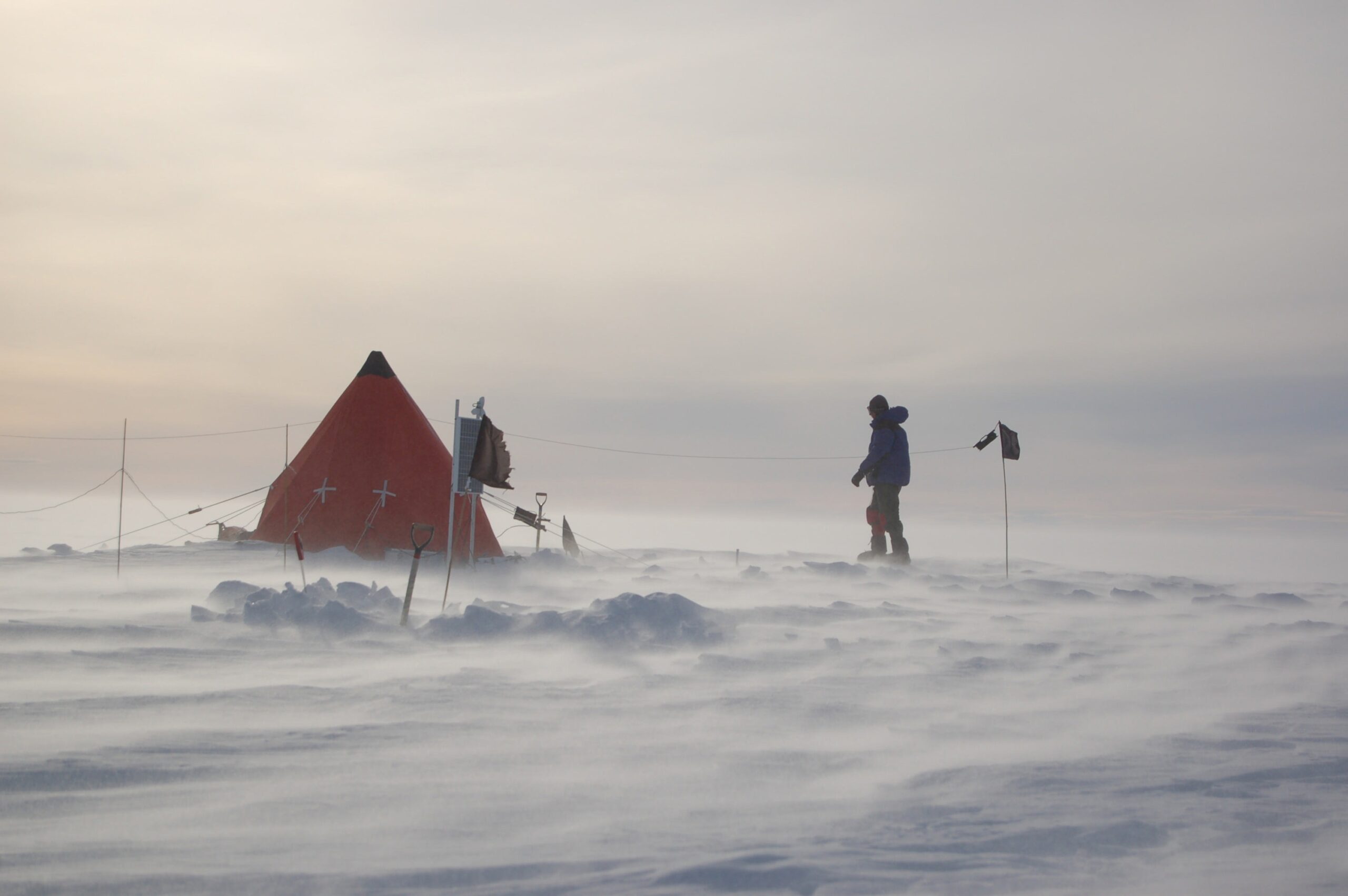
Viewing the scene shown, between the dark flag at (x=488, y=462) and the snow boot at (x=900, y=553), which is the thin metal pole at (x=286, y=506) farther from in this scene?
the snow boot at (x=900, y=553)

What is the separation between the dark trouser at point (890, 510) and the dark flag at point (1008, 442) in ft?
4.32

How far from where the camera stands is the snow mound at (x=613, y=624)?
6152 millimetres

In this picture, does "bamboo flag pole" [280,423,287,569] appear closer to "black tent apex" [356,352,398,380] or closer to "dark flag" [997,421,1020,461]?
"black tent apex" [356,352,398,380]

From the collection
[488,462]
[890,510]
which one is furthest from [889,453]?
[488,462]

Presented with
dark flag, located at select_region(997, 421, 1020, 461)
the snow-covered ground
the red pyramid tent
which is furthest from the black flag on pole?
the red pyramid tent

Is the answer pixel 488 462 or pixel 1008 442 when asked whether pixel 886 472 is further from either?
pixel 488 462

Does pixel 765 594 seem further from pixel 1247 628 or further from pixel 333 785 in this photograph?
pixel 333 785

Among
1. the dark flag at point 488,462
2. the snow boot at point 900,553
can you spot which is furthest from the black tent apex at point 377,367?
the snow boot at point 900,553

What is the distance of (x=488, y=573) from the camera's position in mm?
9883

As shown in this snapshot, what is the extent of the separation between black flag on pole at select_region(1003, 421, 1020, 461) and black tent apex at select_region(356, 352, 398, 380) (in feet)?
24.3

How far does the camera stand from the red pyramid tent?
1062 centimetres

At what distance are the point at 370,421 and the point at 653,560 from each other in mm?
4383

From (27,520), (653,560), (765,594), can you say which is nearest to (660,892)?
(765,594)

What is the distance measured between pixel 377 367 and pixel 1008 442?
7783 millimetres
